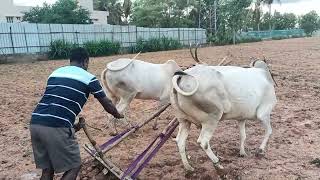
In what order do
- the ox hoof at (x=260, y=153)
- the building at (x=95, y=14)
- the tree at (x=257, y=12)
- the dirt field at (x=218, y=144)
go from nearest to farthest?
the dirt field at (x=218, y=144), the ox hoof at (x=260, y=153), the building at (x=95, y=14), the tree at (x=257, y=12)

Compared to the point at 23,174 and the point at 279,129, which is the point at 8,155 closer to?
the point at 23,174

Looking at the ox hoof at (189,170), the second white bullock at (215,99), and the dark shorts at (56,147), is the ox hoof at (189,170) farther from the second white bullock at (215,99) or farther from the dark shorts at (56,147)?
the dark shorts at (56,147)

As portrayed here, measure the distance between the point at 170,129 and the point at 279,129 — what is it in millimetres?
2970

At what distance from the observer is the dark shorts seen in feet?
15.0

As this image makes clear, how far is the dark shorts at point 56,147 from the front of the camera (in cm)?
458

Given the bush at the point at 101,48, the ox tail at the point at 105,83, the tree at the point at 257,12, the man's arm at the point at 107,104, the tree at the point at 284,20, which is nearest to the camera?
the man's arm at the point at 107,104

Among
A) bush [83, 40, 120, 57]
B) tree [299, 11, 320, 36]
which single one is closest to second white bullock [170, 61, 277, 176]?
bush [83, 40, 120, 57]

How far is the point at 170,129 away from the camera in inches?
255

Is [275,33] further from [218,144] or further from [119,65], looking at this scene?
[218,144]

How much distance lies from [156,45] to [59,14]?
9.08 metres

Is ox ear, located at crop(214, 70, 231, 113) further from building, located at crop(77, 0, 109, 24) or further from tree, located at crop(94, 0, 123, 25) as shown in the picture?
tree, located at crop(94, 0, 123, 25)

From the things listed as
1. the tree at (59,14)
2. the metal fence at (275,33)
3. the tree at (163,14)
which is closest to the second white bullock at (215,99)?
the tree at (59,14)

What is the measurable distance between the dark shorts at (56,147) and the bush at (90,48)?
23.0 meters

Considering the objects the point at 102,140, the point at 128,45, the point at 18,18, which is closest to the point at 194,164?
the point at 102,140
